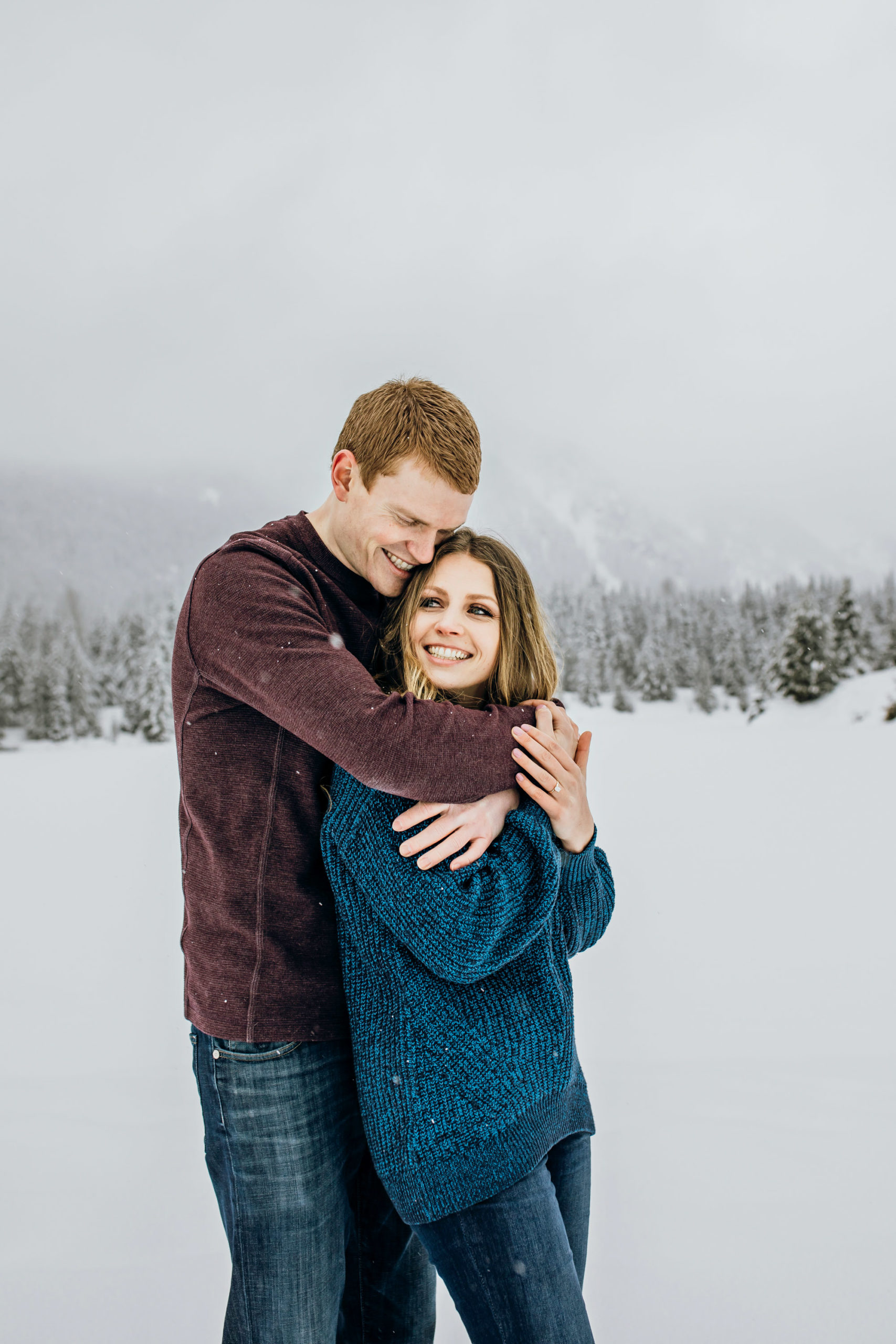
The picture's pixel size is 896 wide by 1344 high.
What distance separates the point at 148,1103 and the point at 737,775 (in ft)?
25.8

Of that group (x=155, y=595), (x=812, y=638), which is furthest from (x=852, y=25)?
(x=155, y=595)

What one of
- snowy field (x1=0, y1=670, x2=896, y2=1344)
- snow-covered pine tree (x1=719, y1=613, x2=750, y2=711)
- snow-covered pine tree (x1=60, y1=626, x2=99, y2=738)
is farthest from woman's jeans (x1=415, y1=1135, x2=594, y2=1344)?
snow-covered pine tree (x1=60, y1=626, x2=99, y2=738)

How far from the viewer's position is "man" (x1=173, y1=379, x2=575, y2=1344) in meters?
1.24

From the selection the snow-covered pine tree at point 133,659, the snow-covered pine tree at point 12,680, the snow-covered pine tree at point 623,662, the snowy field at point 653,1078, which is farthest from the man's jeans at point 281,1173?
the snow-covered pine tree at point 12,680

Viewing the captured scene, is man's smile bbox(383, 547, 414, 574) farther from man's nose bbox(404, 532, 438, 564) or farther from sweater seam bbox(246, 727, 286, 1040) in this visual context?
sweater seam bbox(246, 727, 286, 1040)

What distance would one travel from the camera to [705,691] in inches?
494

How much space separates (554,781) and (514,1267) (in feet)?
2.25

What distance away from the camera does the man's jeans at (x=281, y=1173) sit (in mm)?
1325

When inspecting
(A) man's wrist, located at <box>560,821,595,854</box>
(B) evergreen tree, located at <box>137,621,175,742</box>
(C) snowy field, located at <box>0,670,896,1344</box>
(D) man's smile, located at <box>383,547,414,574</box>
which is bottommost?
(C) snowy field, located at <box>0,670,896,1344</box>

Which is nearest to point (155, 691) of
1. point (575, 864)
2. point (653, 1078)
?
point (653, 1078)

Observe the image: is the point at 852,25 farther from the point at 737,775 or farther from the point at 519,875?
the point at 519,875

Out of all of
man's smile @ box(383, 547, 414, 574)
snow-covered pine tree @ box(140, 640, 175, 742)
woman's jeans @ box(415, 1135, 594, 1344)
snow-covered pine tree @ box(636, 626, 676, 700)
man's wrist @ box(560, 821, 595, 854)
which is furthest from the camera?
snow-covered pine tree @ box(140, 640, 175, 742)

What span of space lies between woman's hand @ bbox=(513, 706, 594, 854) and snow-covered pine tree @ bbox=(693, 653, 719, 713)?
37.9ft

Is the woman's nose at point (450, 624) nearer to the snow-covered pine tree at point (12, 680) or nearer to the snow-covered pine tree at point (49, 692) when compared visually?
the snow-covered pine tree at point (49, 692)
